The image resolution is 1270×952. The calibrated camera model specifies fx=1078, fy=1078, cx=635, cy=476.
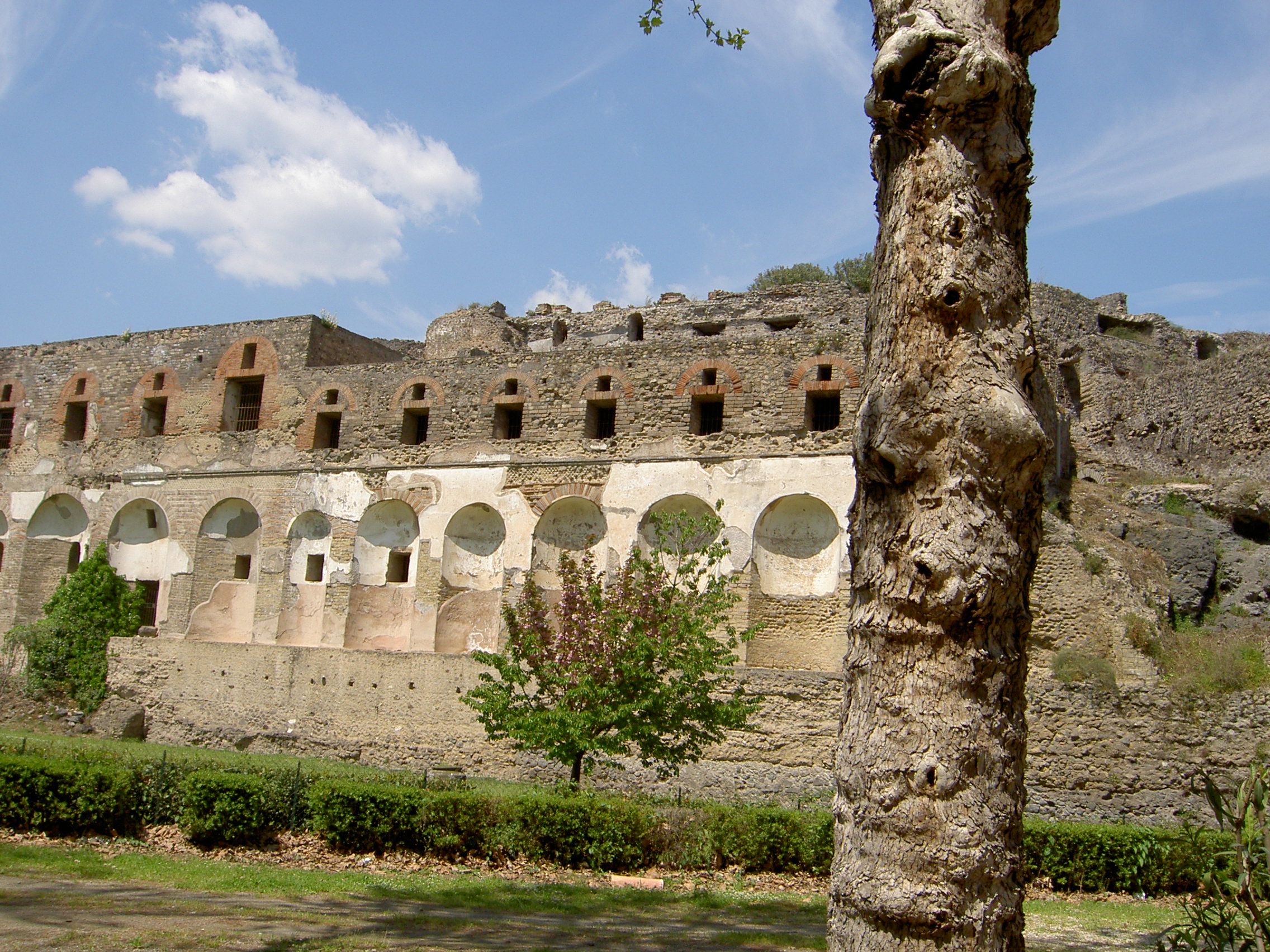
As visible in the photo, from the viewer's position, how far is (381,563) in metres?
25.0

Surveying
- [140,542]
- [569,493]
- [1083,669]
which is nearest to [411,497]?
[569,493]

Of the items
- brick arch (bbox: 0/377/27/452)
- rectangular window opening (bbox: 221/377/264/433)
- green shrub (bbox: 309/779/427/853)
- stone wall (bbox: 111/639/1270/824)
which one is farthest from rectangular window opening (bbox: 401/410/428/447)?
green shrub (bbox: 309/779/427/853)

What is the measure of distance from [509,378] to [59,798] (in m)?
14.2

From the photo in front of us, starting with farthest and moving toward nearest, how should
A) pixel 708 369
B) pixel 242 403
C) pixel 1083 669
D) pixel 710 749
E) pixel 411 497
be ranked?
pixel 242 403
pixel 411 497
pixel 708 369
pixel 710 749
pixel 1083 669

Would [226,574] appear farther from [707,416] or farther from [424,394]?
[707,416]

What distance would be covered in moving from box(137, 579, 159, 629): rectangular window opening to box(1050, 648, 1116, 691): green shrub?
21.2 m

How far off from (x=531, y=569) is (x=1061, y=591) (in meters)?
10.7

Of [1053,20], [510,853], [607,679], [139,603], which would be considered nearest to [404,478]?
[139,603]

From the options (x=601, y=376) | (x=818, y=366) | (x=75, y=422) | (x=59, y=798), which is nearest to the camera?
(x=59, y=798)

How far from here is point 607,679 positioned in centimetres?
1446

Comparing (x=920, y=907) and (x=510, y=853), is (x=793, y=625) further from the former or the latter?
(x=920, y=907)

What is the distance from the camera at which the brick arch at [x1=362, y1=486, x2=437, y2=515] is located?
2456 cm

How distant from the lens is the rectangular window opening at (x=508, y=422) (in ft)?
81.6

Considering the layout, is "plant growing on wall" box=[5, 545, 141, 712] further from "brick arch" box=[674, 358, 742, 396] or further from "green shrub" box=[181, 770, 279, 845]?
"brick arch" box=[674, 358, 742, 396]
